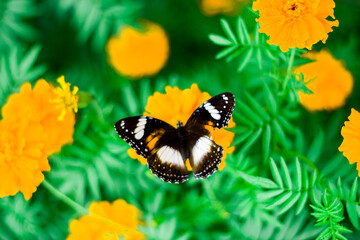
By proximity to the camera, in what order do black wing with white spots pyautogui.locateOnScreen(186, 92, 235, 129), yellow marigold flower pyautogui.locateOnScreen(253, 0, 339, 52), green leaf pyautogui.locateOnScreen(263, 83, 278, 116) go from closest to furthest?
yellow marigold flower pyautogui.locateOnScreen(253, 0, 339, 52)
black wing with white spots pyautogui.locateOnScreen(186, 92, 235, 129)
green leaf pyautogui.locateOnScreen(263, 83, 278, 116)

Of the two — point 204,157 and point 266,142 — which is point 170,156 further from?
point 266,142

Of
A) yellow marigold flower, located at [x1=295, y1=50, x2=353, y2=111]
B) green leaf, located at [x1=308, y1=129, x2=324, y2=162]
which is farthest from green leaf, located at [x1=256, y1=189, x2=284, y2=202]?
yellow marigold flower, located at [x1=295, y1=50, x2=353, y2=111]

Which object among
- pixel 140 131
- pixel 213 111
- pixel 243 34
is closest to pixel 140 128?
pixel 140 131

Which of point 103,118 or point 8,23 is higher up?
point 8,23

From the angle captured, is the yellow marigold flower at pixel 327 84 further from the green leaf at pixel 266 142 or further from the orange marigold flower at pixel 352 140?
the orange marigold flower at pixel 352 140

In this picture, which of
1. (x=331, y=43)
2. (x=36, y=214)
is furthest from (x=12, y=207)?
(x=331, y=43)

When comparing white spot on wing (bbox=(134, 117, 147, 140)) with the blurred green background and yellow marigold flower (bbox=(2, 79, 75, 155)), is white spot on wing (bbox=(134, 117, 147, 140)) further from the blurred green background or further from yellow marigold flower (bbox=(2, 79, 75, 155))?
yellow marigold flower (bbox=(2, 79, 75, 155))

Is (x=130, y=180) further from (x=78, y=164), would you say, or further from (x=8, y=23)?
(x=8, y=23)
